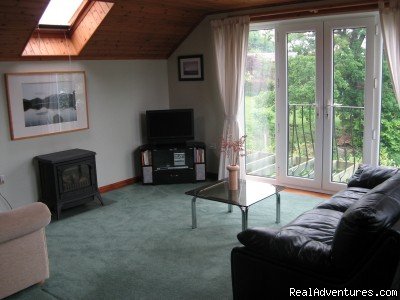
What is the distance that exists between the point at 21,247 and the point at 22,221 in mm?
210

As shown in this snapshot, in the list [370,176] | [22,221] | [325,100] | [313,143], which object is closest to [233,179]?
[370,176]

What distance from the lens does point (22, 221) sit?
2.85m

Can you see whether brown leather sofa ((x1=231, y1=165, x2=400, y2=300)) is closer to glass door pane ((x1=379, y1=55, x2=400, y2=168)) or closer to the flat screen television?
glass door pane ((x1=379, y1=55, x2=400, y2=168))

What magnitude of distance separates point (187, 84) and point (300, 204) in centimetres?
245

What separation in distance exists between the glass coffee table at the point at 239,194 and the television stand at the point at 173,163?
143 cm

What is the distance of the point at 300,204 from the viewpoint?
483 centimetres

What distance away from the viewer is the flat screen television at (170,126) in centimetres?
589

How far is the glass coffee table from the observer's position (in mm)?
3840

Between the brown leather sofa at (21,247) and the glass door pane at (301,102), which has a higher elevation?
the glass door pane at (301,102)

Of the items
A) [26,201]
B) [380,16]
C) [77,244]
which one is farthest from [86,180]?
[380,16]

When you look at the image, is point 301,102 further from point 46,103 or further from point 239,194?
point 46,103

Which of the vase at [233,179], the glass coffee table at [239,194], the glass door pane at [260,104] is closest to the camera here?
the glass coffee table at [239,194]

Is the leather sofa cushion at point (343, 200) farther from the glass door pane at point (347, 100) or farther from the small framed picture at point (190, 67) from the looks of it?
the small framed picture at point (190, 67)

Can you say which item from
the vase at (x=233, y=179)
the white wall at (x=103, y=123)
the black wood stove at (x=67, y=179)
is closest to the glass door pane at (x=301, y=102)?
the vase at (x=233, y=179)
